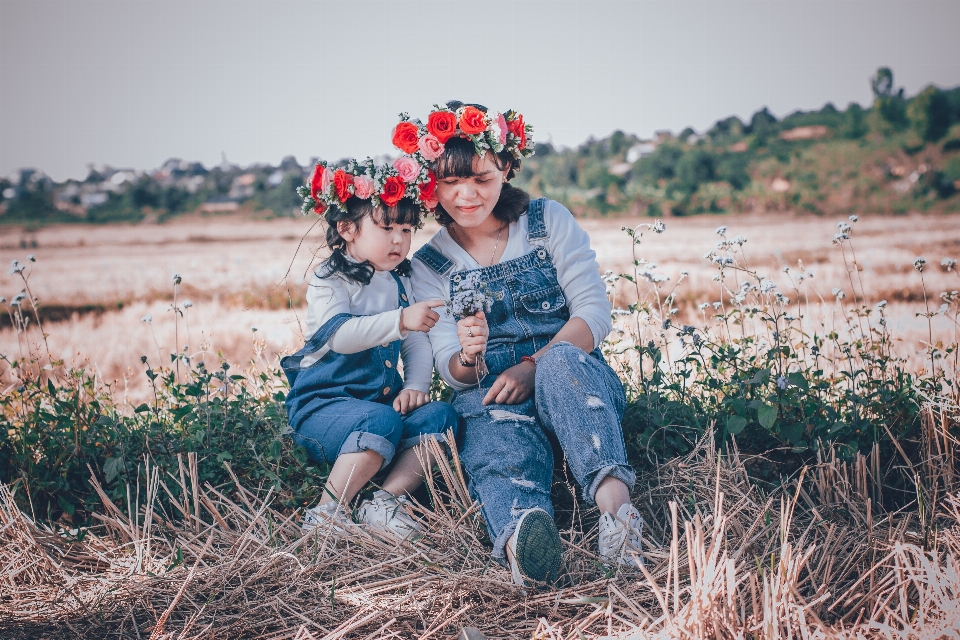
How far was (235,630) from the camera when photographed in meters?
2.65

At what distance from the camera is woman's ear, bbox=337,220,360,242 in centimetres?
351

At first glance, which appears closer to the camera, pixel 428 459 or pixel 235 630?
pixel 235 630

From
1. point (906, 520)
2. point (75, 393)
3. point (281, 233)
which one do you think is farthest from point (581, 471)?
point (281, 233)

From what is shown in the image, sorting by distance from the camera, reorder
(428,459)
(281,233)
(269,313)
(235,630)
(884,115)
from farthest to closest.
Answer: (884,115) → (281,233) → (269,313) → (428,459) → (235,630)

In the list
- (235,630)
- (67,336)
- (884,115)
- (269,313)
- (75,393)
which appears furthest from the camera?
(884,115)

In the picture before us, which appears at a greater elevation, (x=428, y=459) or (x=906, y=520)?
(x=428, y=459)

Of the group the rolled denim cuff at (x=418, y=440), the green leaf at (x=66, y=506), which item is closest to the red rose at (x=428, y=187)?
the rolled denim cuff at (x=418, y=440)

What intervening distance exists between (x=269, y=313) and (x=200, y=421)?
24.9 ft

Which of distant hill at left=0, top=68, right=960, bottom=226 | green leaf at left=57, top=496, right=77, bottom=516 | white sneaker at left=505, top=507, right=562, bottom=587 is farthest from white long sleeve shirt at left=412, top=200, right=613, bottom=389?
distant hill at left=0, top=68, right=960, bottom=226

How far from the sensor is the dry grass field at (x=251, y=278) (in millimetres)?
8228

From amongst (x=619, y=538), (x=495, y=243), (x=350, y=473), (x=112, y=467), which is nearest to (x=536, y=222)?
(x=495, y=243)

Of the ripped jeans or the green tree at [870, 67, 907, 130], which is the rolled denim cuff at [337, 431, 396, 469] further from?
the green tree at [870, 67, 907, 130]

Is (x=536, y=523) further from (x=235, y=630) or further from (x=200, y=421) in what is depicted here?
(x=200, y=421)

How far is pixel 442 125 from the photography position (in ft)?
11.6
